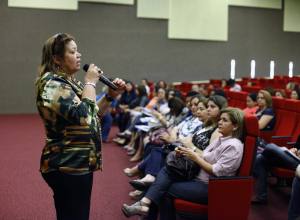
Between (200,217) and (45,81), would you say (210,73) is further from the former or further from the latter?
(45,81)

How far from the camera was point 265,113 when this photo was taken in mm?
4250

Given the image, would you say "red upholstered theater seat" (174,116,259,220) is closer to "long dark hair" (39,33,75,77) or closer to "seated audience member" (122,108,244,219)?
"seated audience member" (122,108,244,219)

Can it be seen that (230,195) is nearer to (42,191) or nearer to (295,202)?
(295,202)

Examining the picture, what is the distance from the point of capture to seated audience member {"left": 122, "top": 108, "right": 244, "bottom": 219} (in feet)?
7.75

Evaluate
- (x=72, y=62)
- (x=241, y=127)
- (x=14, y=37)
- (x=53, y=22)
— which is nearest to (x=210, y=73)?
(x=53, y=22)

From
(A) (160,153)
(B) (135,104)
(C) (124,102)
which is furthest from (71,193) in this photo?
(C) (124,102)

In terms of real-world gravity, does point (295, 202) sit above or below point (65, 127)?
below

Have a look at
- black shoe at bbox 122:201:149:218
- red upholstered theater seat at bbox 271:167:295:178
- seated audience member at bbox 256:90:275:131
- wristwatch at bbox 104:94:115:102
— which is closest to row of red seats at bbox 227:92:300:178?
seated audience member at bbox 256:90:275:131

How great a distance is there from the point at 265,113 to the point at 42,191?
7.81 feet

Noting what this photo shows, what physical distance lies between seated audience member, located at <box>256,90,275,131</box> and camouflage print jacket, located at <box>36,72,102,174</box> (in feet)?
9.80

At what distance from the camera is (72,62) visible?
1.59m

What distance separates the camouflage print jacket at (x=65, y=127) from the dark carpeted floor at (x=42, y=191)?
1.55 meters

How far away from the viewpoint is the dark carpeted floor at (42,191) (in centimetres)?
304

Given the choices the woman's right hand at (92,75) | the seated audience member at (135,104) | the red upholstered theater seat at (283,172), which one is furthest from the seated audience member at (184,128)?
the seated audience member at (135,104)
